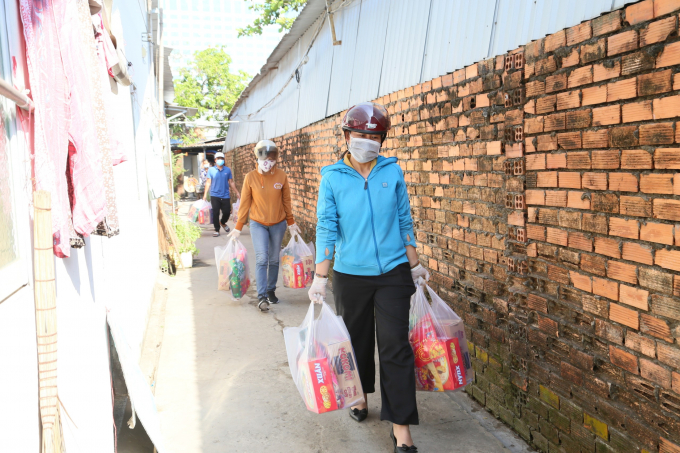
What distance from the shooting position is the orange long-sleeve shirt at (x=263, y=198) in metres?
6.47

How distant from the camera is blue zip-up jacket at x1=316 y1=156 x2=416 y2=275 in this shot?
10.9 ft

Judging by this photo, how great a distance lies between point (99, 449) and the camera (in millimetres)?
2633

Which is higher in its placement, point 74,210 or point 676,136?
point 676,136

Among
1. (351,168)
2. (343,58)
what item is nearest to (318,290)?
(351,168)

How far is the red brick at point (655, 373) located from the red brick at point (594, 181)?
2.57 ft

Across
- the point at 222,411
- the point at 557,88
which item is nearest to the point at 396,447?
the point at 222,411

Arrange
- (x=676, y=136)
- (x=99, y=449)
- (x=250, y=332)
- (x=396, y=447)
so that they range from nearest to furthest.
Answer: (x=676, y=136) → (x=99, y=449) → (x=396, y=447) → (x=250, y=332)

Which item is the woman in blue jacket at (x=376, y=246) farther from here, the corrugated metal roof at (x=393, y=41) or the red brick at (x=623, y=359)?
the red brick at (x=623, y=359)

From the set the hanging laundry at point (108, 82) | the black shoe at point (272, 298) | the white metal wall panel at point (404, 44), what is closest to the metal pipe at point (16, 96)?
the hanging laundry at point (108, 82)

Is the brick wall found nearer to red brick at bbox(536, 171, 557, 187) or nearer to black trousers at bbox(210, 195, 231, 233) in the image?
red brick at bbox(536, 171, 557, 187)

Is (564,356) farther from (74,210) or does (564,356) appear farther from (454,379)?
(74,210)

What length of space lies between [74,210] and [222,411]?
216 cm

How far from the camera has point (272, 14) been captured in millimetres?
24078

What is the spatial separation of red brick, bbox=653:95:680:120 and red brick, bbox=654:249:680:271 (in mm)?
529
